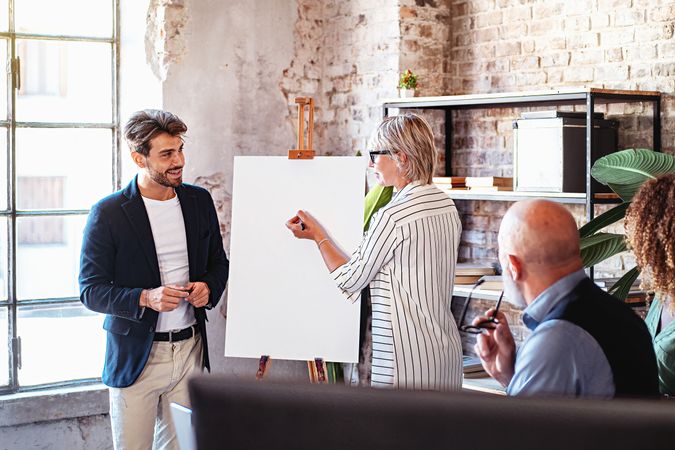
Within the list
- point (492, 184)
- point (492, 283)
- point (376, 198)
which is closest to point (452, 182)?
point (492, 184)

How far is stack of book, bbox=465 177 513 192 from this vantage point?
4371 mm

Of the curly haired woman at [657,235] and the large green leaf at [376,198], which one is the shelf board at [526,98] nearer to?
the large green leaf at [376,198]

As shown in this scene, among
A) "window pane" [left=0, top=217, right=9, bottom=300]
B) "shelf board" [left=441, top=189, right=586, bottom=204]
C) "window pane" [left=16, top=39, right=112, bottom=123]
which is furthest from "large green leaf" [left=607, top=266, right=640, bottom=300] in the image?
"window pane" [left=0, top=217, right=9, bottom=300]

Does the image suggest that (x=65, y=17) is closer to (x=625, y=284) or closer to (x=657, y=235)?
(x=625, y=284)

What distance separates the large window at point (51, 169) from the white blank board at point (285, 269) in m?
1.18

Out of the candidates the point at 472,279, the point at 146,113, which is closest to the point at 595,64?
the point at 472,279

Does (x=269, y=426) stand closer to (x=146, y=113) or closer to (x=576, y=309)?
(x=576, y=309)

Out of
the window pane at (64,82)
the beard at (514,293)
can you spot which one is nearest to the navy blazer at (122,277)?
the window pane at (64,82)

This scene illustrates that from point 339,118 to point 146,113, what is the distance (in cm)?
185

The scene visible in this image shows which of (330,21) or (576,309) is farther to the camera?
(330,21)

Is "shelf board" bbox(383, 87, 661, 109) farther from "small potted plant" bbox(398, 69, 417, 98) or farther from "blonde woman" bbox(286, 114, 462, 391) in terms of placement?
"blonde woman" bbox(286, 114, 462, 391)

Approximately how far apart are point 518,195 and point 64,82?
8.28 feet

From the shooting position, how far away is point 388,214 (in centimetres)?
316

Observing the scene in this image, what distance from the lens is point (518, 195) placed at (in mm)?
4191
